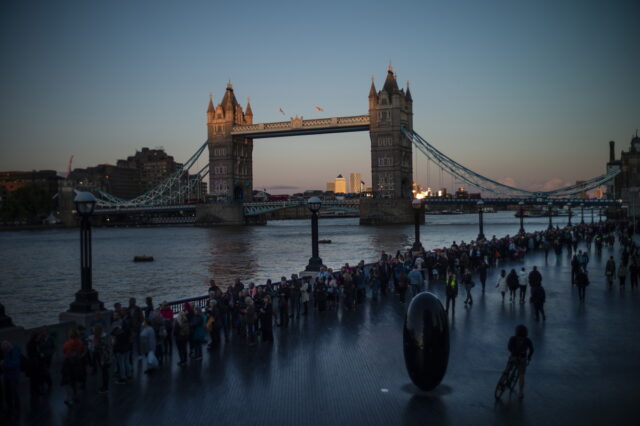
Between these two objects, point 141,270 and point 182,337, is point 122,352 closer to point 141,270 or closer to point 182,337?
point 182,337

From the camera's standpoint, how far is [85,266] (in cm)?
1223

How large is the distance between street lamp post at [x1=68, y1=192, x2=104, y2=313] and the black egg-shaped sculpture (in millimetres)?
7002

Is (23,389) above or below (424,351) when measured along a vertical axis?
below

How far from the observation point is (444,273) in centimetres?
2256

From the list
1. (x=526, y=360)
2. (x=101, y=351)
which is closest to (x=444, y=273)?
(x=526, y=360)

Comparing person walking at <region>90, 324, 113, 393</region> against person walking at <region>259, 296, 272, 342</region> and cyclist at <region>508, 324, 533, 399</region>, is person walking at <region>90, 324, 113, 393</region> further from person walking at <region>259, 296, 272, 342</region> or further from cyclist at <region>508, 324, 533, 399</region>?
cyclist at <region>508, 324, 533, 399</region>

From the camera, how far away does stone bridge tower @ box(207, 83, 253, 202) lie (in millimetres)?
122875

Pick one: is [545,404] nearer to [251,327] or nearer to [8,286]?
[251,327]

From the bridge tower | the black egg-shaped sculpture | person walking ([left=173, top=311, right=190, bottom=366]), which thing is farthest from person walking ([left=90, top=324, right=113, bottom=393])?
the bridge tower

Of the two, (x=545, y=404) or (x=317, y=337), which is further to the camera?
(x=317, y=337)

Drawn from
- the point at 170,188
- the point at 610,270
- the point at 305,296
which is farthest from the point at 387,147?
the point at 305,296

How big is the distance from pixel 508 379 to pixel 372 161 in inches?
3994

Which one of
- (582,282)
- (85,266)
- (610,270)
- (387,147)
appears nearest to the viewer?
(85,266)

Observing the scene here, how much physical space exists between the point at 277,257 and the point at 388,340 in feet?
116
